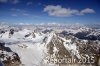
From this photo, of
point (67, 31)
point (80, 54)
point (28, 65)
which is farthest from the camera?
point (67, 31)

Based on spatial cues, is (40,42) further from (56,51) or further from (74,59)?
(74,59)

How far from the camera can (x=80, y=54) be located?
11294 centimetres

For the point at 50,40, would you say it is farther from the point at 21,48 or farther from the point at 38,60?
the point at 38,60

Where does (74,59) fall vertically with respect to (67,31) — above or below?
below

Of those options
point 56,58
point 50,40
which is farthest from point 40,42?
point 56,58

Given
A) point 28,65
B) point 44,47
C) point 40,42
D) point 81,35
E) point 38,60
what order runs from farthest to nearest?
point 81,35, point 40,42, point 44,47, point 38,60, point 28,65

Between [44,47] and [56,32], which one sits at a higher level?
[56,32]

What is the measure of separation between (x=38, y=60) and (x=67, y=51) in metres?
26.3

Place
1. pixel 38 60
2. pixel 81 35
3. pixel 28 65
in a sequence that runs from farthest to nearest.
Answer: pixel 81 35 < pixel 38 60 < pixel 28 65

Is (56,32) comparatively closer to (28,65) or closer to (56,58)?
(56,58)

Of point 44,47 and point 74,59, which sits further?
point 44,47

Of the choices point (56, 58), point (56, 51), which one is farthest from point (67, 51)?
point (56, 58)

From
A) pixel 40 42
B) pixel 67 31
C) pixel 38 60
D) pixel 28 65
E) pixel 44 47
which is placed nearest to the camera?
pixel 28 65

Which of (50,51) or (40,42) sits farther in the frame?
(40,42)
